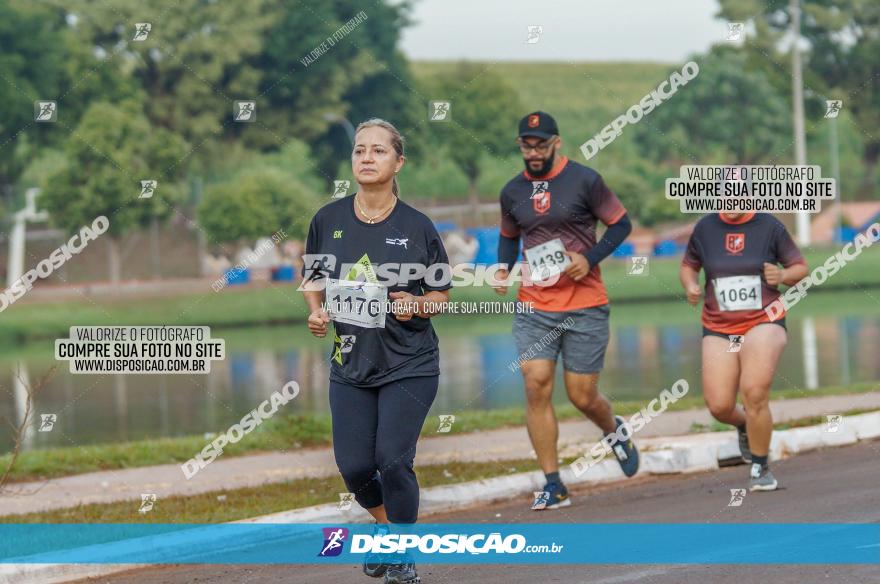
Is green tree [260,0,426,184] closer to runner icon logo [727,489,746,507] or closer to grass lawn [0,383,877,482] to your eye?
grass lawn [0,383,877,482]

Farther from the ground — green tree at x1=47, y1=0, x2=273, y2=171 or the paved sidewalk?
green tree at x1=47, y1=0, x2=273, y2=171

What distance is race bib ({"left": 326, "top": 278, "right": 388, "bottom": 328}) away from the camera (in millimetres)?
6348

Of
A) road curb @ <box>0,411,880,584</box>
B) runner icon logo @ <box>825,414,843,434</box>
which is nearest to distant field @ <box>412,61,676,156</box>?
runner icon logo @ <box>825,414,843,434</box>

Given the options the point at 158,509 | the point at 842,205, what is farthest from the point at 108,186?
the point at 158,509

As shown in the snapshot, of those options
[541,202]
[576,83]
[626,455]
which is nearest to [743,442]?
[626,455]

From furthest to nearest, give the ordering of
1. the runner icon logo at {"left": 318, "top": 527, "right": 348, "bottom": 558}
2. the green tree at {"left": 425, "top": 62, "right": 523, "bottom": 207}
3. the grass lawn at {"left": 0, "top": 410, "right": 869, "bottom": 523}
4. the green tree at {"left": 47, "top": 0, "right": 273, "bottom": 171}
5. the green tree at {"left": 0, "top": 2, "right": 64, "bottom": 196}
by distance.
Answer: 1. the green tree at {"left": 425, "top": 62, "right": 523, "bottom": 207}
2. the green tree at {"left": 47, "top": 0, "right": 273, "bottom": 171}
3. the green tree at {"left": 0, "top": 2, "right": 64, "bottom": 196}
4. the grass lawn at {"left": 0, "top": 410, "right": 869, "bottom": 523}
5. the runner icon logo at {"left": 318, "top": 527, "right": 348, "bottom": 558}

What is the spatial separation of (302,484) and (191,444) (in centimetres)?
284

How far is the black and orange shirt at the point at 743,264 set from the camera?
9.18 metres

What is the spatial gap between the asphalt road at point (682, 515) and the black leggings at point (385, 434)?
1.76ft

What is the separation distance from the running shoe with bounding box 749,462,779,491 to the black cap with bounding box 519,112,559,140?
8.15 feet

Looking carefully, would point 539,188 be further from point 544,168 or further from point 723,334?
point 723,334

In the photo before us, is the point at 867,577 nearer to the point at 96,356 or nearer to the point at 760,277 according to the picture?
the point at 760,277

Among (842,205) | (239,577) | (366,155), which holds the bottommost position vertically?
(239,577)

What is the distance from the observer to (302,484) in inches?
399
